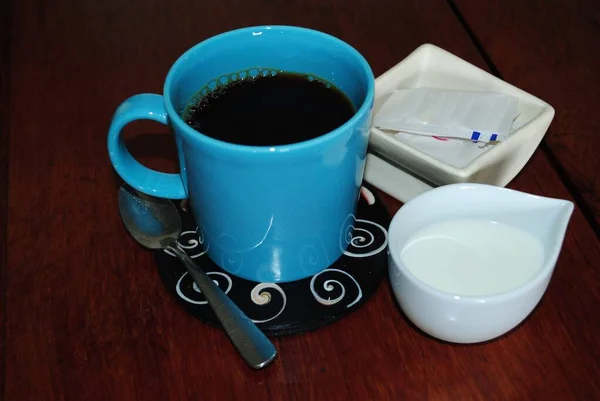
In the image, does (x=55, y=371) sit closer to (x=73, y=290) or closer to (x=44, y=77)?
(x=73, y=290)

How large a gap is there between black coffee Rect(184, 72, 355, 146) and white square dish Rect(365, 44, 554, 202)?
0.08m

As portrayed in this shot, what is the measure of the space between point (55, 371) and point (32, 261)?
12cm

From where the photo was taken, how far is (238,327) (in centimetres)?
54

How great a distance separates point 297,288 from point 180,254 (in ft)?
0.36

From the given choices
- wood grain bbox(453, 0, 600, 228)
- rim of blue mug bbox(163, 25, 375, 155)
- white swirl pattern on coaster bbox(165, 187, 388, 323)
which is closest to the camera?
rim of blue mug bbox(163, 25, 375, 155)

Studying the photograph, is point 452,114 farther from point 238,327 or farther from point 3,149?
point 3,149

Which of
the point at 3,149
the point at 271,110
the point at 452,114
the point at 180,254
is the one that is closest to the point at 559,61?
the point at 452,114

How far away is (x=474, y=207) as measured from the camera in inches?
23.0

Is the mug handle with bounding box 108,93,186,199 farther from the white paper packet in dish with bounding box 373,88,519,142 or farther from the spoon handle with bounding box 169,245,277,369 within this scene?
the white paper packet in dish with bounding box 373,88,519,142

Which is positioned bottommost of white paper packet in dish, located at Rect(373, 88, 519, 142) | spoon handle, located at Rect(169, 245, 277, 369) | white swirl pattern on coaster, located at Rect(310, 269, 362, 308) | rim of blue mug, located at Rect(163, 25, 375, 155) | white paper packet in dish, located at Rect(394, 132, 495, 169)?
white swirl pattern on coaster, located at Rect(310, 269, 362, 308)

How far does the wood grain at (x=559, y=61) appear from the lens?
700 mm

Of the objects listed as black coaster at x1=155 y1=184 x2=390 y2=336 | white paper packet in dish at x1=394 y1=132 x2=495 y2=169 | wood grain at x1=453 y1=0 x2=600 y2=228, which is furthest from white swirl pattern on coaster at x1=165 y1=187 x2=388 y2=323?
wood grain at x1=453 y1=0 x2=600 y2=228

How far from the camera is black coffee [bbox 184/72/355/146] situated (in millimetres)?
556

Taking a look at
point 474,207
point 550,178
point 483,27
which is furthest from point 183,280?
point 483,27
